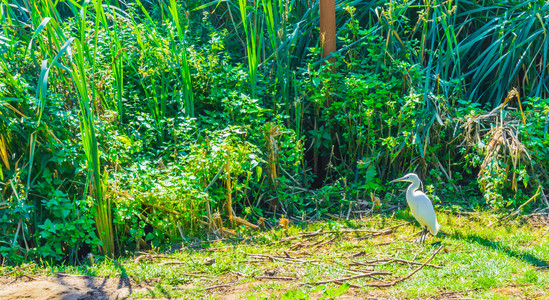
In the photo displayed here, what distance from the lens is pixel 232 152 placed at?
568 centimetres

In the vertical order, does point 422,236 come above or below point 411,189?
below

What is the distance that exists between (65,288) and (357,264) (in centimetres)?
220

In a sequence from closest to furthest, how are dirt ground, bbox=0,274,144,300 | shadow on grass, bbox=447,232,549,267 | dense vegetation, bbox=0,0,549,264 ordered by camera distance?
dirt ground, bbox=0,274,144,300, shadow on grass, bbox=447,232,549,267, dense vegetation, bbox=0,0,549,264

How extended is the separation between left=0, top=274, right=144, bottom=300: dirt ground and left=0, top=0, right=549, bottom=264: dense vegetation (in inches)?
25.6

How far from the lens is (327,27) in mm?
6902

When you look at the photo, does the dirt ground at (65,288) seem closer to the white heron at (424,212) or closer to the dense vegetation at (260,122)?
the dense vegetation at (260,122)

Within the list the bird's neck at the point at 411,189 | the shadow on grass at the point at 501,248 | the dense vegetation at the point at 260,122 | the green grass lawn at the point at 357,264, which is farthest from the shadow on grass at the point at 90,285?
the shadow on grass at the point at 501,248

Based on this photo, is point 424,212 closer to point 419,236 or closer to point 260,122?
point 419,236

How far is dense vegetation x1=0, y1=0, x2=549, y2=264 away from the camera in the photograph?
16.4 ft

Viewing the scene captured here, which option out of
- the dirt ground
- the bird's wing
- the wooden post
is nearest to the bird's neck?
the bird's wing

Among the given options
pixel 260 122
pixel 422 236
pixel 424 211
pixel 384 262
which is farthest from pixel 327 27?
pixel 384 262

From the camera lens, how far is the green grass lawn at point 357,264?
4.09 meters

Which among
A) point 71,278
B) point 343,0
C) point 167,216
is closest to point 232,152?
point 167,216

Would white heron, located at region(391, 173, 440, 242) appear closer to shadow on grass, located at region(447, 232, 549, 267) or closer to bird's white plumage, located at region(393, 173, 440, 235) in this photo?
bird's white plumage, located at region(393, 173, 440, 235)
